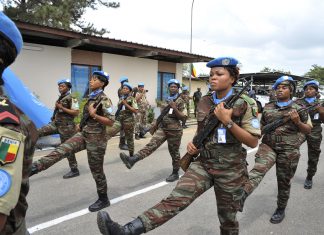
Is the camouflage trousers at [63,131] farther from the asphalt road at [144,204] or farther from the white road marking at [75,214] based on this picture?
the white road marking at [75,214]

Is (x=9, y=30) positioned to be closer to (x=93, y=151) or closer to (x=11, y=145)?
(x=11, y=145)

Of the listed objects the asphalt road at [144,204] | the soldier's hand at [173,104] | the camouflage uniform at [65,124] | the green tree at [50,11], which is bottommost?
the asphalt road at [144,204]

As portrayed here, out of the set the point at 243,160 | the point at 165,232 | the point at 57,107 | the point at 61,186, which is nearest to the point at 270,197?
the point at 165,232

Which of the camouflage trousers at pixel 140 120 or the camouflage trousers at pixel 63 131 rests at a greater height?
the camouflage trousers at pixel 63 131

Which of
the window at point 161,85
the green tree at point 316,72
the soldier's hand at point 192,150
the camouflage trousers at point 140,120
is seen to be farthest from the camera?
the green tree at point 316,72

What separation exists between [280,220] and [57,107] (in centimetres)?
427

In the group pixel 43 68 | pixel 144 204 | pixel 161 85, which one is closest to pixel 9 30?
pixel 144 204

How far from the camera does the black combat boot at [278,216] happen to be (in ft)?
14.7

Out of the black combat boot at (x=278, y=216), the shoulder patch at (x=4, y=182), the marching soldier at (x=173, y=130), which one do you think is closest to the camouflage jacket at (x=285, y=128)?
the black combat boot at (x=278, y=216)

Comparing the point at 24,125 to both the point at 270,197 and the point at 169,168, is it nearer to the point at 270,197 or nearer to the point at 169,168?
the point at 270,197

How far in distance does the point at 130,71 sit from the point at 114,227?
1411cm

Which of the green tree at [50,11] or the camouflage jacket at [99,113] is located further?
the green tree at [50,11]

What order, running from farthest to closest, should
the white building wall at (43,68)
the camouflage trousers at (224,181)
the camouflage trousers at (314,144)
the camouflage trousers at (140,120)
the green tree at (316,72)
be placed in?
the green tree at (316,72), the camouflage trousers at (140,120), the white building wall at (43,68), the camouflage trousers at (314,144), the camouflage trousers at (224,181)

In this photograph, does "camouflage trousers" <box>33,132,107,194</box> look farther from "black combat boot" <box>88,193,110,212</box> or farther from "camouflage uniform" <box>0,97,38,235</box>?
"camouflage uniform" <box>0,97,38,235</box>
